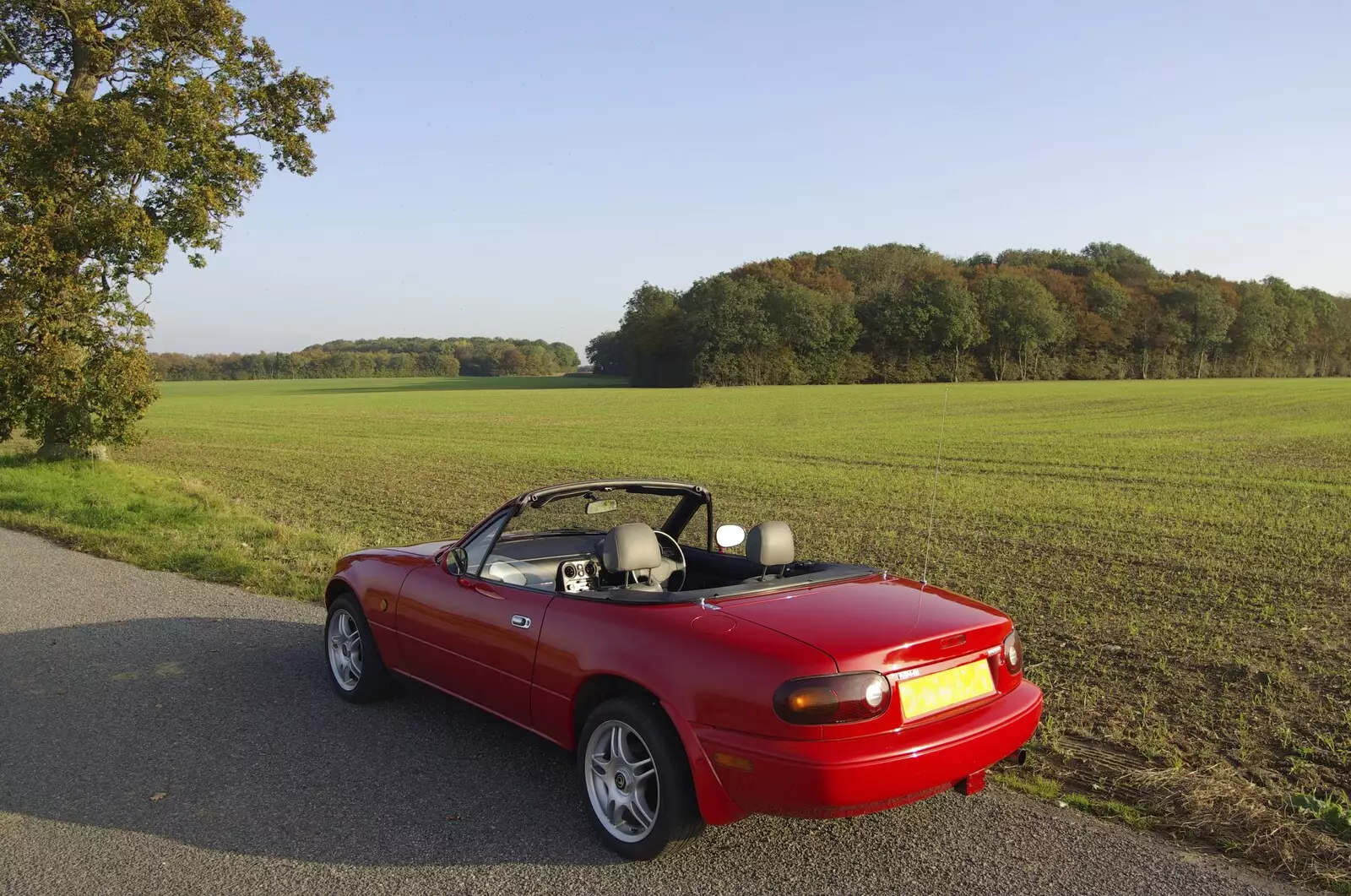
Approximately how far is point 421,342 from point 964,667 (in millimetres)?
147943

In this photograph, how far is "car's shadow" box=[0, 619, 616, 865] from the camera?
12.0 ft

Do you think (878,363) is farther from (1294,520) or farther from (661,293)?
(1294,520)

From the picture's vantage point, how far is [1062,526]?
1257 centimetres

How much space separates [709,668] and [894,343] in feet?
226

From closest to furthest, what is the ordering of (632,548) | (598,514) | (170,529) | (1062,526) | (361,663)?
(632,548)
(598,514)
(361,663)
(170,529)
(1062,526)

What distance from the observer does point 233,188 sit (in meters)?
19.1

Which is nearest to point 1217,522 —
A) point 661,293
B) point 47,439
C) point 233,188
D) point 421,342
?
point 233,188

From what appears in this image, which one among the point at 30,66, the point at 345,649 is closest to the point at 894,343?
the point at 30,66

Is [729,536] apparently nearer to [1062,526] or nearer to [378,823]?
[378,823]

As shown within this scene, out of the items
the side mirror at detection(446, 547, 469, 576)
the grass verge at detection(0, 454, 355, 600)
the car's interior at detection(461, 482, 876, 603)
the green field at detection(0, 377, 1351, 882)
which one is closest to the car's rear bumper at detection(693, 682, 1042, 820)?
the car's interior at detection(461, 482, 876, 603)

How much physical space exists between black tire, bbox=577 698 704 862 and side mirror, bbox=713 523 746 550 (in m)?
0.92

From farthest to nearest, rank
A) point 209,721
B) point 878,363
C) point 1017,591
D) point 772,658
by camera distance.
Answer: point 878,363, point 1017,591, point 209,721, point 772,658

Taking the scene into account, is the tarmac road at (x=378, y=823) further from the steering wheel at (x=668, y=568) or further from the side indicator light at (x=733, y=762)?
the steering wheel at (x=668, y=568)

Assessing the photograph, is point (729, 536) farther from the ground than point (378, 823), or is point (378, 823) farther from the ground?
point (729, 536)
